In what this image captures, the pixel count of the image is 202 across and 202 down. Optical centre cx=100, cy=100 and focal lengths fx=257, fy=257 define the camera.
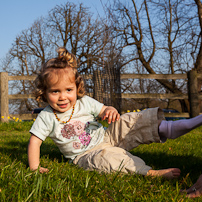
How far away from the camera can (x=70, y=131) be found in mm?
2699

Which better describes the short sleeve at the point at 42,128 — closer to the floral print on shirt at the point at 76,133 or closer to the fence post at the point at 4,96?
the floral print on shirt at the point at 76,133

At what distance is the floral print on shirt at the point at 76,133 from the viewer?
269 centimetres

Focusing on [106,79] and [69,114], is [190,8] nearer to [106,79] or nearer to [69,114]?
[106,79]

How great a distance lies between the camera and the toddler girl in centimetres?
254

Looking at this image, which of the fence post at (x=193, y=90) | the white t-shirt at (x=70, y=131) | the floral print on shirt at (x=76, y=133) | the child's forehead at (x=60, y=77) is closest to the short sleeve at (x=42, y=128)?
the white t-shirt at (x=70, y=131)

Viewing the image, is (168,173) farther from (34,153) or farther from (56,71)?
(56,71)

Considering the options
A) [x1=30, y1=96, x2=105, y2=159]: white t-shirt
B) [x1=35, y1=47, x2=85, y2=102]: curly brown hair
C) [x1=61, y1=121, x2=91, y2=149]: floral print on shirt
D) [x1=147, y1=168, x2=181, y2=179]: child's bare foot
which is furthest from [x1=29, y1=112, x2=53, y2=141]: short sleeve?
[x1=147, y1=168, x2=181, y2=179]: child's bare foot

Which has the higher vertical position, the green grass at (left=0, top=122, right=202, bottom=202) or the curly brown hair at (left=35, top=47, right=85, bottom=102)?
the curly brown hair at (left=35, top=47, right=85, bottom=102)

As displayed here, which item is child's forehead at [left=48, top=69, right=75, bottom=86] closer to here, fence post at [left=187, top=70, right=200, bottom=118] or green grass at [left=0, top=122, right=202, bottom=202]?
green grass at [left=0, top=122, right=202, bottom=202]

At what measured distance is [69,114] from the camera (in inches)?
109

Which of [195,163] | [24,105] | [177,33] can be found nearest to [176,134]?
[195,163]

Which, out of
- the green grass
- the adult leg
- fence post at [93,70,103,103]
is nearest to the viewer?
the green grass

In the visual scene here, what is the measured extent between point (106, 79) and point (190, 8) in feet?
18.4

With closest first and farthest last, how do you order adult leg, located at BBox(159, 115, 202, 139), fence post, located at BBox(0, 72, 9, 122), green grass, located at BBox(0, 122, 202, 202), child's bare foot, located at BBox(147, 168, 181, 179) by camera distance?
1. green grass, located at BBox(0, 122, 202, 202)
2. child's bare foot, located at BBox(147, 168, 181, 179)
3. adult leg, located at BBox(159, 115, 202, 139)
4. fence post, located at BBox(0, 72, 9, 122)
